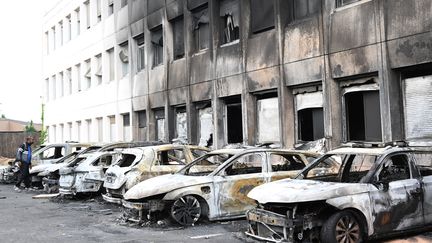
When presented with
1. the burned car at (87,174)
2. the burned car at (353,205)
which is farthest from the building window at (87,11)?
the burned car at (353,205)

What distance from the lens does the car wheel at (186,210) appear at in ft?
30.6

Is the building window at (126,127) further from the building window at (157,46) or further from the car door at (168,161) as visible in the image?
the car door at (168,161)

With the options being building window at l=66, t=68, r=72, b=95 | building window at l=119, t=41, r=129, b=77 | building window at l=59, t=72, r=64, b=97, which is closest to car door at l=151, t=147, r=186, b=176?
building window at l=119, t=41, r=129, b=77

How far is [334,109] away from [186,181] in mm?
5558

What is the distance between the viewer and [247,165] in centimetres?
1082

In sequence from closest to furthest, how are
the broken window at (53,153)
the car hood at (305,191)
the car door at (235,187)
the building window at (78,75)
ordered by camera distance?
the car hood at (305,191) < the car door at (235,187) < the broken window at (53,153) < the building window at (78,75)

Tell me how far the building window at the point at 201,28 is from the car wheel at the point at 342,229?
42.0 ft

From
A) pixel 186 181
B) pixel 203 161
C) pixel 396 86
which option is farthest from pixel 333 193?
pixel 396 86

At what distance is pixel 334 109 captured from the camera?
43.7 ft

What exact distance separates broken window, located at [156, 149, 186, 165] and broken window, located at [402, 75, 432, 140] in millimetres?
5323

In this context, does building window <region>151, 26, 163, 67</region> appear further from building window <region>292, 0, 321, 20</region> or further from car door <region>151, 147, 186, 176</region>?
car door <region>151, 147, 186, 176</region>

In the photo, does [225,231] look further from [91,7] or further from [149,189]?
[91,7]

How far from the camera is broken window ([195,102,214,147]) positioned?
62.5 ft

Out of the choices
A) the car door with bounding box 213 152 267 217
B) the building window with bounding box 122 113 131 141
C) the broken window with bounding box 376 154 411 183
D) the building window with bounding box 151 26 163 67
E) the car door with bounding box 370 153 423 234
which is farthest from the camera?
the building window with bounding box 122 113 131 141
